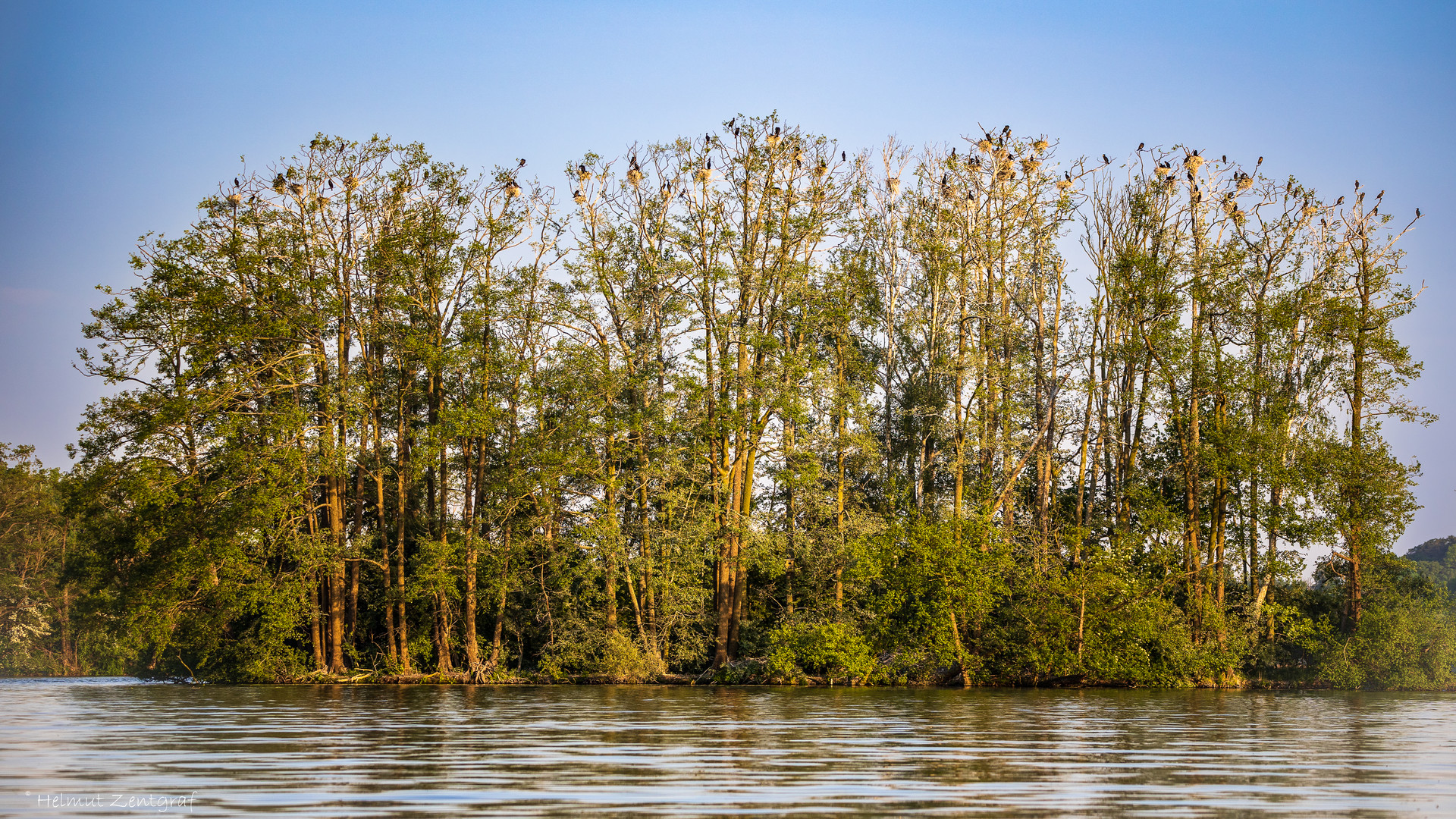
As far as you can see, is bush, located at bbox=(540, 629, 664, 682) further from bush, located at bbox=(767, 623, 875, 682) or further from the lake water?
the lake water

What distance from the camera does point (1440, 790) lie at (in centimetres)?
799

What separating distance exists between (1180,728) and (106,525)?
3203 cm

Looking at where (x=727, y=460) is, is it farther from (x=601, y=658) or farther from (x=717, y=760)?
(x=717, y=760)

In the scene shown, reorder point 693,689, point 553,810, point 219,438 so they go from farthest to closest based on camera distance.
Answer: point 219,438, point 693,689, point 553,810

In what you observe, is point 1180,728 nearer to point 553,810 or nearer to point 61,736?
point 553,810

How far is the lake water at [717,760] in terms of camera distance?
6898 millimetres

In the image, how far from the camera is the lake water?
22.6 feet

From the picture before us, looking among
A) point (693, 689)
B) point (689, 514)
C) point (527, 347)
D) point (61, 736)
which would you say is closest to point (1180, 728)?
point (61, 736)

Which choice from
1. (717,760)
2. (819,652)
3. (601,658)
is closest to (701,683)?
(601,658)

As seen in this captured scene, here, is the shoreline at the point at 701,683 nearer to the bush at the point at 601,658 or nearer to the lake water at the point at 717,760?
the bush at the point at 601,658

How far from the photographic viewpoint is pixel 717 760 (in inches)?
397

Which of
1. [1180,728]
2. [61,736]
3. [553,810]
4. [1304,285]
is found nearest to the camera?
[553,810]
